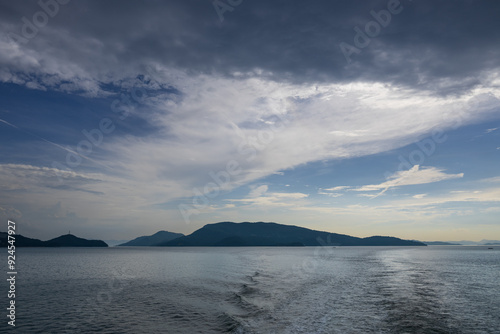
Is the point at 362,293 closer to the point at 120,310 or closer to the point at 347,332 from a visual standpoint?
the point at 347,332

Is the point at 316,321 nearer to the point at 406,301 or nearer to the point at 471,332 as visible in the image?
the point at 471,332

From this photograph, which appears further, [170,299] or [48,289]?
[48,289]

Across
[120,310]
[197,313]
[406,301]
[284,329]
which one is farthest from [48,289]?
[406,301]

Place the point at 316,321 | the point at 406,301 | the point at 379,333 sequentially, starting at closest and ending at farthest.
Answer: the point at 379,333
the point at 316,321
the point at 406,301

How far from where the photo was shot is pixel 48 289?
50531 mm

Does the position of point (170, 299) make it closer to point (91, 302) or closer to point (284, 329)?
point (91, 302)

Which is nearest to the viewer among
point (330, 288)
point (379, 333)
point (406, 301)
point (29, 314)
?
point (379, 333)

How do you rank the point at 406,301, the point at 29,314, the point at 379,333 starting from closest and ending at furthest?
the point at 379,333 → the point at 29,314 → the point at 406,301

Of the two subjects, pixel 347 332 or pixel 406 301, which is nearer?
pixel 347 332

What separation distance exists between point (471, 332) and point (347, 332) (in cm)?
1175

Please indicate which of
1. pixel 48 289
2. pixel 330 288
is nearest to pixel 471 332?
pixel 330 288

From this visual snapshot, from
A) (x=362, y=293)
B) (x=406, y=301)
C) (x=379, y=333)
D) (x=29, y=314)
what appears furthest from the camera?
(x=362, y=293)

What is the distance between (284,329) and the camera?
1075 inches

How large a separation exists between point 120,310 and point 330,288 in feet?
113
